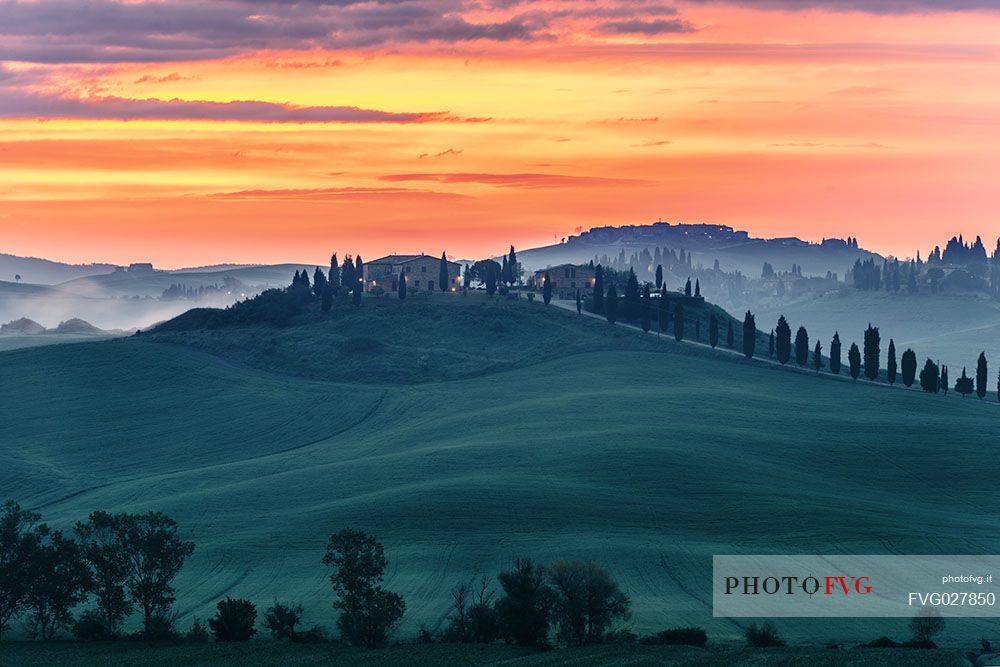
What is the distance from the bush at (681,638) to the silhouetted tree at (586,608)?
7.65 ft

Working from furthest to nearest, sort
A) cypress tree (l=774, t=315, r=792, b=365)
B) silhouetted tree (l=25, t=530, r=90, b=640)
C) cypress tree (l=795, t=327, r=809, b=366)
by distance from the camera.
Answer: cypress tree (l=795, t=327, r=809, b=366)
cypress tree (l=774, t=315, r=792, b=365)
silhouetted tree (l=25, t=530, r=90, b=640)

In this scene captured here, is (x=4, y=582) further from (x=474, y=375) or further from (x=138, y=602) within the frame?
(x=474, y=375)

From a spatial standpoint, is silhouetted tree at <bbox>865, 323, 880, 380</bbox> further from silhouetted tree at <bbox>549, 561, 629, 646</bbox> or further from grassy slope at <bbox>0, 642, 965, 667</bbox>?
grassy slope at <bbox>0, 642, 965, 667</bbox>

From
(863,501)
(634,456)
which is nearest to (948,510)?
(863,501)

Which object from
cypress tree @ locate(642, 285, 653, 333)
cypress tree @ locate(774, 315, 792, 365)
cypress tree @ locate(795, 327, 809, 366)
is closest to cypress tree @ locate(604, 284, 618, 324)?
cypress tree @ locate(642, 285, 653, 333)

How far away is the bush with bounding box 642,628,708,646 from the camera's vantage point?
192 ft

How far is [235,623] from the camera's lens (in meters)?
63.7

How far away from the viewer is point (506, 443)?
11912 cm

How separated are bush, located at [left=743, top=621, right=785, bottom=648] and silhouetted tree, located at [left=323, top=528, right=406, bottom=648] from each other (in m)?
16.3

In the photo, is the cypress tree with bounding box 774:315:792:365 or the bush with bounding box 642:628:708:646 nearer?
the bush with bounding box 642:628:708:646

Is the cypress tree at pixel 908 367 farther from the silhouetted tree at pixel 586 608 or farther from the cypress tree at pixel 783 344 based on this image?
the silhouetted tree at pixel 586 608

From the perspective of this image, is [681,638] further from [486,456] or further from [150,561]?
[486,456]

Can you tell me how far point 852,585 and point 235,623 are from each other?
33.7 meters

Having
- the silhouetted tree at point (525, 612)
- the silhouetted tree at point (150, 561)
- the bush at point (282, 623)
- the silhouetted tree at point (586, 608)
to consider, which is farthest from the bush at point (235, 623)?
the silhouetted tree at point (586, 608)
